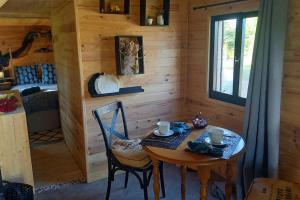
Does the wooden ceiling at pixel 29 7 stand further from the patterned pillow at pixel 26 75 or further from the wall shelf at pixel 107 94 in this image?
the patterned pillow at pixel 26 75

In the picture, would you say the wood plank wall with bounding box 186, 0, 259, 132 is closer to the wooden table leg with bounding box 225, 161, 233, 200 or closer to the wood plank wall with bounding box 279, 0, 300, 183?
the wood plank wall with bounding box 279, 0, 300, 183

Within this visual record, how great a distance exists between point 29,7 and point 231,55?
2438mm

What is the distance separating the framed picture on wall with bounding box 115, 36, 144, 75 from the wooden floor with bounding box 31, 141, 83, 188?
1343 millimetres

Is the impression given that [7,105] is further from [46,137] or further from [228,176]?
[228,176]

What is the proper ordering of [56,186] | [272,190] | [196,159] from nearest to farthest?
[196,159] → [272,190] → [56,186]

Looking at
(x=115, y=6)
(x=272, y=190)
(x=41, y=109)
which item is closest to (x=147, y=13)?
(x=115, y=6)

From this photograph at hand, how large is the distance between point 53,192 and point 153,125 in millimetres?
1325

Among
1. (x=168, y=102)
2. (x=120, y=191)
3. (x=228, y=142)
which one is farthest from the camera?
(x=168, y=102)

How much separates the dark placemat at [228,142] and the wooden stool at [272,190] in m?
0.32

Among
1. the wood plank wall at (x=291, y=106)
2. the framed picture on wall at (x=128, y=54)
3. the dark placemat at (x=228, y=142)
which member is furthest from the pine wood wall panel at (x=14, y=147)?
the wood plank wall at (x=291, y=106)

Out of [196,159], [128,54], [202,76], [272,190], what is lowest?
[272,190]

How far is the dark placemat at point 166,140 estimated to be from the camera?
1.97m

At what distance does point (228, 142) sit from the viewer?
1991 mm

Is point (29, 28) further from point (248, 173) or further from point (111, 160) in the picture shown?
point (248, 173)
